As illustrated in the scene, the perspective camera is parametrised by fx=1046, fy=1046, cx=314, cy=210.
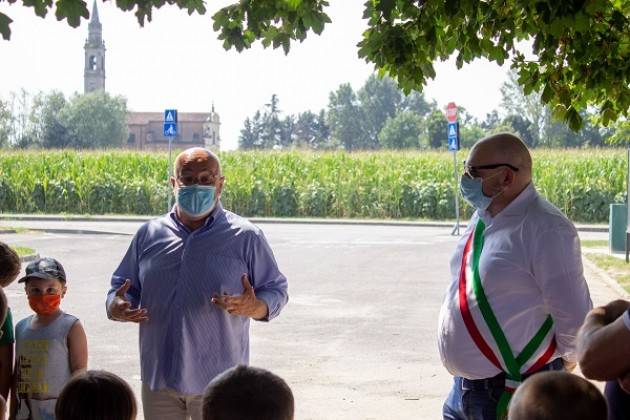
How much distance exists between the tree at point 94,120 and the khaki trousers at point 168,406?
351 feet

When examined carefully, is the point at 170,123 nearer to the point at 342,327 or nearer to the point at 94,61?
the point at 342,327

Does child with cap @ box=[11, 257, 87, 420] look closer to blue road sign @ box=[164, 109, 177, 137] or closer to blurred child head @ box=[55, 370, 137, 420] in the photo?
blurred child head @ box=[55, 370, 137, 420]

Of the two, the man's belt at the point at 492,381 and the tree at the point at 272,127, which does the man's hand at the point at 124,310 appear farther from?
the tree at the point at 272,127

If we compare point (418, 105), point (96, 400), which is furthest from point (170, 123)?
point (418, 105)

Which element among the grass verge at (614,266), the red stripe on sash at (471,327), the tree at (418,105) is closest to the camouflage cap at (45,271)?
the red stripe on sash at (471,327)

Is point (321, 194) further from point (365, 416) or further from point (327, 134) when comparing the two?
point (327, 134)

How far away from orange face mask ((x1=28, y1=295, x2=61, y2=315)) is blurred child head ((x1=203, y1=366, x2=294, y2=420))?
7.36ft

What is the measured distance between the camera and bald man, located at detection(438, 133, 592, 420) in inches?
157

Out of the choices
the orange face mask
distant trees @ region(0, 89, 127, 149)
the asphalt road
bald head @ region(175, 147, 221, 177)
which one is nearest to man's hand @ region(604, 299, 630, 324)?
bald head @ region(175, 147, 221, 177)

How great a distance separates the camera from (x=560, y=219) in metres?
4.08

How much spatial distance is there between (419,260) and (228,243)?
14.7 metres

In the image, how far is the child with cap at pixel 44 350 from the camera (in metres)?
4.68

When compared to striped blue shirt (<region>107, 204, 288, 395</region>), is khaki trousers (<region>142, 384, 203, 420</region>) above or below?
below

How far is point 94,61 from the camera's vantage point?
161500 mm
